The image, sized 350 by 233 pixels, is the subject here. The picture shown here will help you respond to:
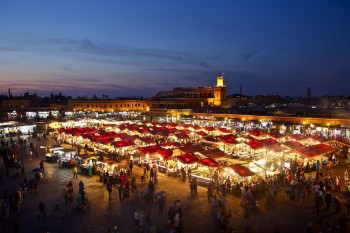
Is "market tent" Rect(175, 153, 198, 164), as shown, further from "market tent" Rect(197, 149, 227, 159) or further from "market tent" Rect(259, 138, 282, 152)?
"market tent" Rect(259, 138, 282, 152)

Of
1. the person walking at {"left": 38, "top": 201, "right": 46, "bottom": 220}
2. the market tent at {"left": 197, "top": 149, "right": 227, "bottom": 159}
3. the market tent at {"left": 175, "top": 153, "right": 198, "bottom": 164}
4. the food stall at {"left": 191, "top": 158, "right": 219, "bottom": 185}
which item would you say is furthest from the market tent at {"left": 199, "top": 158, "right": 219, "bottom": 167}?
the person walking at {"left": 38, "top": 201, "right": 46, "bottom": 220}

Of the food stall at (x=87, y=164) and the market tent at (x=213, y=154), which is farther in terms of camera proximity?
the food stall at (x=87, y=164)

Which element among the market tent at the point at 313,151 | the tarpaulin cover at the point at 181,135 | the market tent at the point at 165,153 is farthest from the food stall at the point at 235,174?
the tarpaulin cover at the point at 181,135

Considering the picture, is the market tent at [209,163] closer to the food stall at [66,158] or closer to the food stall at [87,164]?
the food stall at [87,164]

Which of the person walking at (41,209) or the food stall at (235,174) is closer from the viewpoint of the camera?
the person walking at (41,209)

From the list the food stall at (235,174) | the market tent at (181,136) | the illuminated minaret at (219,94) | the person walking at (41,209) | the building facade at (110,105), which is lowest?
the person walking at (41,209)

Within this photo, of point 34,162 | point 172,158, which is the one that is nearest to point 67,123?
point 34,162

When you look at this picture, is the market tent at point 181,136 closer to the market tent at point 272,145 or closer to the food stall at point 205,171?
the market tent at point 272,145

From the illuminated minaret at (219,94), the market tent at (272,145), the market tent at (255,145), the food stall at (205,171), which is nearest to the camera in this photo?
the food stall at (205,171)

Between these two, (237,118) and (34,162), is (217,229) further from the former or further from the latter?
(237,118)

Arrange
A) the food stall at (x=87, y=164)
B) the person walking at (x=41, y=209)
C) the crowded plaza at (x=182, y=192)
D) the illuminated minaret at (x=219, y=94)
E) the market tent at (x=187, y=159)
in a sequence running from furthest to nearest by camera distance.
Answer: the illuminated minaret at (x=219, y=94)
the food stall at (x=87, y=164)
the market tent at (x=187, y=159)
the person walking at (x=41, y=209)
the crowded plaza at (x=182, y=192)

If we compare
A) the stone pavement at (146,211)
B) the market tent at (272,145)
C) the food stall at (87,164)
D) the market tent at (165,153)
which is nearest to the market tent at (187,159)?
the market tent at (165,153)

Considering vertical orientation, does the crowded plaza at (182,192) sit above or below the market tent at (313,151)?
below

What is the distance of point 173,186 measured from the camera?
13.3 metres
